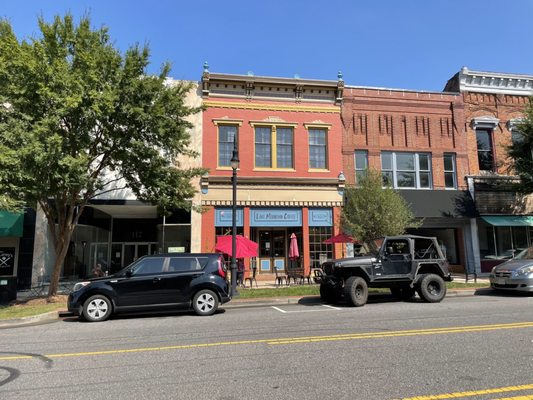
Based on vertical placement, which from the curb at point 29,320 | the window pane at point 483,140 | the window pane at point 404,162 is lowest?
the curb at point 29,320

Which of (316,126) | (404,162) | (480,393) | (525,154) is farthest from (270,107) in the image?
(480,393)

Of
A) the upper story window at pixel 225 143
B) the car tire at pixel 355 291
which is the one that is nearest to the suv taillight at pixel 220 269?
the car tire at pixel 355 291

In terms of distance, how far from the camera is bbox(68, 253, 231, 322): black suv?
10.4m

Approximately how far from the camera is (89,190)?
14.4m

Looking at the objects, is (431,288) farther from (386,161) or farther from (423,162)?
(423,162)

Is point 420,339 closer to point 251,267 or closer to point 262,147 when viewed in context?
point 251,267

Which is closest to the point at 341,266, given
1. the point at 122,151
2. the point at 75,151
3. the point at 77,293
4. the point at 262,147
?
the point at 77,293

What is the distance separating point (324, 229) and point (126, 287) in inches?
501

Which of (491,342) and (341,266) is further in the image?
(341,266)

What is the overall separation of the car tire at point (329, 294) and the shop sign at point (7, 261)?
1398 centimetres

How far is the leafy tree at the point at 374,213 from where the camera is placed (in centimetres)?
1794

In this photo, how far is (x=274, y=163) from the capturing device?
21.3 meters

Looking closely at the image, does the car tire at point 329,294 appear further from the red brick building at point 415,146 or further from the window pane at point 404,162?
the window pane at point 404,162

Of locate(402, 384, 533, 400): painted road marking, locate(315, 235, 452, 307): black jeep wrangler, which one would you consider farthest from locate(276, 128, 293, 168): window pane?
locate(402, 384, 533, 400): painted road marking
